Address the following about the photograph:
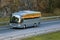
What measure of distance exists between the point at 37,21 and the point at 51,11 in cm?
2206

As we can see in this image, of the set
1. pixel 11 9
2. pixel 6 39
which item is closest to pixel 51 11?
pixel 11 9

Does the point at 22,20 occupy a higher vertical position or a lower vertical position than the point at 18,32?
higher

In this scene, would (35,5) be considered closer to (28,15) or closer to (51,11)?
(51,11)

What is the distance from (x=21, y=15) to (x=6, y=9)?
1562 cm

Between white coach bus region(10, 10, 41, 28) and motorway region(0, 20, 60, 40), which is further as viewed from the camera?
white coach bus region(10, 10, 41, 28)

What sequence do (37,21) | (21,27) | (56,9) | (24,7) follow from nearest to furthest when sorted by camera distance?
(21,27)
(37,21)
(24,7)
(56,9)

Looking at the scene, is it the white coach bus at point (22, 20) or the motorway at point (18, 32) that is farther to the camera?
the white coach bus at point (22, 20)

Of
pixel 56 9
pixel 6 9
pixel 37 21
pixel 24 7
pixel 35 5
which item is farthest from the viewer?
pixel 56 9

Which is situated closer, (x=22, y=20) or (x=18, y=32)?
(x=18, y=32)

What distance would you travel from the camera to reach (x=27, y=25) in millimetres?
32094

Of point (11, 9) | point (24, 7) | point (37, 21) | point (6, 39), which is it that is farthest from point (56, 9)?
point (6, 39)

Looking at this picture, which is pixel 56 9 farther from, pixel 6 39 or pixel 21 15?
pixel 6 39

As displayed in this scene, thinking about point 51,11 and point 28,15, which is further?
point 51,11

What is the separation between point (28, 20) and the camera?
32.3 meters
